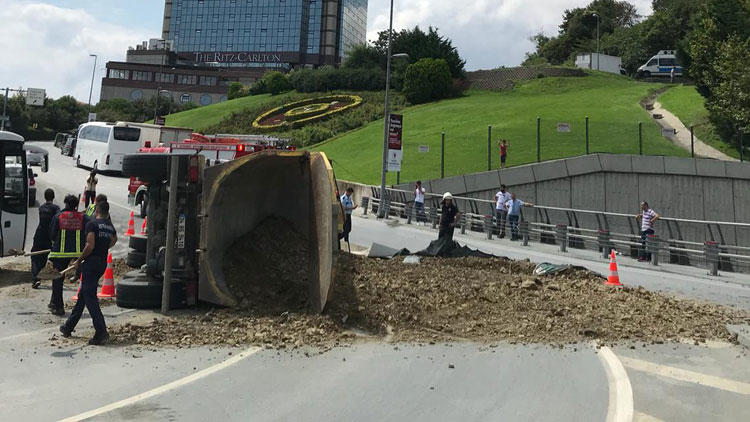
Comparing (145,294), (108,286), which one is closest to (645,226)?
(145,294)

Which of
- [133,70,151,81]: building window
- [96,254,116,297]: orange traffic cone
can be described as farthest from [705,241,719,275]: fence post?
[133,70,151,81]: building window

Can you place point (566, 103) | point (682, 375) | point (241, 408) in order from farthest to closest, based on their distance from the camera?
1. point (566, 103)
2. point (682, 375)
3. point (241, 408)

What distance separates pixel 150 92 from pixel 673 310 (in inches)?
4678

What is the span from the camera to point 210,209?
347 inches

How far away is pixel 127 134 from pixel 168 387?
3162cm

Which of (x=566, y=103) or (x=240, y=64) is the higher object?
(x=240, y=64)

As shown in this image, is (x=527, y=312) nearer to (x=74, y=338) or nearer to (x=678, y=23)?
(x=74, y=338)

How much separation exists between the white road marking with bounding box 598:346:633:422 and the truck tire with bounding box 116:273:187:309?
6.12 m

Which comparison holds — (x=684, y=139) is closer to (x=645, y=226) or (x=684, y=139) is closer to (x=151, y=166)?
(x=645, y=226)

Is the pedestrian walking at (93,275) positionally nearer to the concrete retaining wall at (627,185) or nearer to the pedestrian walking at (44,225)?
the pedestrian walking at (44,225)

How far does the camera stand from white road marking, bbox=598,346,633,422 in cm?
532

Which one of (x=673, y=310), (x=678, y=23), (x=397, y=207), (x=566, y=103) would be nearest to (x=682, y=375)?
(x=673, y=310)

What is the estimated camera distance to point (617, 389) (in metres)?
6.05

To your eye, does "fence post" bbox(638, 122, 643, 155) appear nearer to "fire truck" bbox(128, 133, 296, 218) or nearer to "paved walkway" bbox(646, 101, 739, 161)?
"paved walkway" bbox(646, 101, 739, 161)
